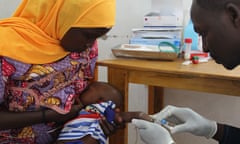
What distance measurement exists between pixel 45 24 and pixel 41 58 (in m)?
0.12

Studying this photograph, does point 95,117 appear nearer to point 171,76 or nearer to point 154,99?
point 171,76

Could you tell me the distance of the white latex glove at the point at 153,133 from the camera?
1028 millimetres

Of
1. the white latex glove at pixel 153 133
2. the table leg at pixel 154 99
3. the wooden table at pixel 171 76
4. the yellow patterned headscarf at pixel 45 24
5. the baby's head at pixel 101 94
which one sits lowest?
the table leg at pixel 154 99

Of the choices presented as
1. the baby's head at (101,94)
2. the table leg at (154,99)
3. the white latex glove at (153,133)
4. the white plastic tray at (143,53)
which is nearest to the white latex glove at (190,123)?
the white latex glove at (153,133)

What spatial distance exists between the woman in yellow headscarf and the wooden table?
A: 22cm

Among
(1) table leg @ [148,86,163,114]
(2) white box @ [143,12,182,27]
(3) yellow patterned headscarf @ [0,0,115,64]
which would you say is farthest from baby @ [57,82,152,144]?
(1) table leg @ [148,86,163,114]

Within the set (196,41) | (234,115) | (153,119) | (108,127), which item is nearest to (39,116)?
(108,127)

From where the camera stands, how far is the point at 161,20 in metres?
1.71

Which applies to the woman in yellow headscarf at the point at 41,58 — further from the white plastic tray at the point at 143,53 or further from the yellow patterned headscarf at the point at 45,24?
the white plastic tray at the point at 143,53

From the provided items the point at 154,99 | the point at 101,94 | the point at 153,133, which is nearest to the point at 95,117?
the point at 101,94

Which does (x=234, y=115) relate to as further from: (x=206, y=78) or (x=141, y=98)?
(x=206, y=78)

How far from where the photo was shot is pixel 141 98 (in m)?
2.02

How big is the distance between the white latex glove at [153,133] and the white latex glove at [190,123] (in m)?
0.07

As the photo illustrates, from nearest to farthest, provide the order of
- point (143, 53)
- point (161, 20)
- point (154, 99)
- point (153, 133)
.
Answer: point (153, 133)
point (143, 53)
point (161, 20)
point (154, 99)
